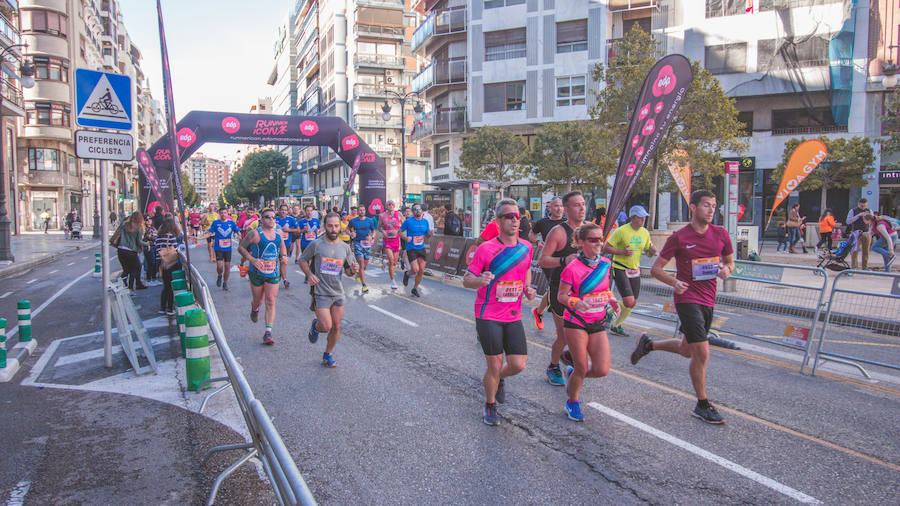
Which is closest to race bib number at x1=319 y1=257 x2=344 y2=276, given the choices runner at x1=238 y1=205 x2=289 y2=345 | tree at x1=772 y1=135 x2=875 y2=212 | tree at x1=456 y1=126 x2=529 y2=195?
runner at x1=238 y1=205 x2=289 y2=345

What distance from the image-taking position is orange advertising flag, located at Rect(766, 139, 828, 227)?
14.1 m

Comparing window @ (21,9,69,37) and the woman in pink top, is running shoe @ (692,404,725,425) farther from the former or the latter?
window @ (21,9,69,37)

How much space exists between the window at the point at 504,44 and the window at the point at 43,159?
34.3 meters

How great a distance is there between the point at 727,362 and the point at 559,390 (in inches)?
99.9

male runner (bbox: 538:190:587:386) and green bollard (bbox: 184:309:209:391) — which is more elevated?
male runner (bbox: 538:190:587:386)

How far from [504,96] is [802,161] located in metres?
24.7

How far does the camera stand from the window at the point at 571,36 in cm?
3562

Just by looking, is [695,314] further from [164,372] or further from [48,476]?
[164,372]

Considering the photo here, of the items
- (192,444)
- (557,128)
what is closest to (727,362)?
(192,444)

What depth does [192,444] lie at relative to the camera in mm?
4461

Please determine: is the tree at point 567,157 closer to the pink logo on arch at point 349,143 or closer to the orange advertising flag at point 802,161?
the pink logo on arch at point 349,143

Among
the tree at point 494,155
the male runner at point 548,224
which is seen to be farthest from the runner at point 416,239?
the tree at point 494,155

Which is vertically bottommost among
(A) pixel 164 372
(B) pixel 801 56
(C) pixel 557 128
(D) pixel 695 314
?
(A) pixel 164 372

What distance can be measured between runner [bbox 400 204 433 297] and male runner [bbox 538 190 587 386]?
6013mm
